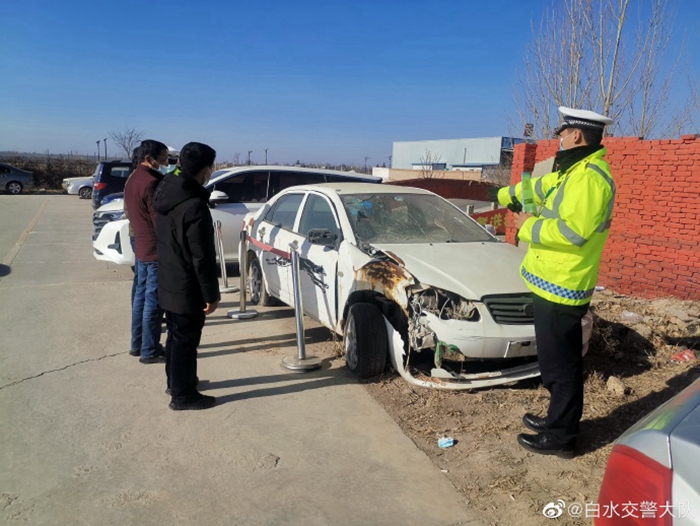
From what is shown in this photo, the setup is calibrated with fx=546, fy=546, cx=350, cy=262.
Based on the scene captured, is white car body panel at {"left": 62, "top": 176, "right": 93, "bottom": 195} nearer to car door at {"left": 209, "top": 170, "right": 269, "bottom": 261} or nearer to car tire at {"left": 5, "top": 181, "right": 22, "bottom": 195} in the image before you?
car tire at {"left": 5, "top": 181, "right": 22, "bottom": 195}

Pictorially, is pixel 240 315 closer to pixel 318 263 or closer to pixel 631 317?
pixel 318 263

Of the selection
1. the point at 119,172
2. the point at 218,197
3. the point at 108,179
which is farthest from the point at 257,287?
the point at 119,172

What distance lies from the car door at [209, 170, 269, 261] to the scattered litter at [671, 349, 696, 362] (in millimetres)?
6158

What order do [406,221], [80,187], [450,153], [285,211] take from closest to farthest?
[406,221], [285,211], [80,187], [450,153]

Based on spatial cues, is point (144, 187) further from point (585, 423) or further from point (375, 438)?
point (585, 423)

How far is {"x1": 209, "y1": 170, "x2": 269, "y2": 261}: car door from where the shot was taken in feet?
28.6

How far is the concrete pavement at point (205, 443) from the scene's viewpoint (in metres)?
2.96

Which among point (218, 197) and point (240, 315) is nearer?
point (240, 315)

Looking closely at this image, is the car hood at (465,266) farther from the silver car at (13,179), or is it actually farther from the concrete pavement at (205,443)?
the silver car at (13,179)

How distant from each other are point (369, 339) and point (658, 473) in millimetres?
2983

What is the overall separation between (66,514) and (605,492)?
2.64 meters

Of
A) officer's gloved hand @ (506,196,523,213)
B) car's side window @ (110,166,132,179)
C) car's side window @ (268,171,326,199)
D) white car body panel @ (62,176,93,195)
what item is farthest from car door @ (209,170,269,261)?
white car body panel @ (62,176,93,195)

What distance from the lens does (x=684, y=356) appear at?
520 cm

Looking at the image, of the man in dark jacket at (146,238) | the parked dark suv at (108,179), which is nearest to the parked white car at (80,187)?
the parked dark suv at (108,179)
